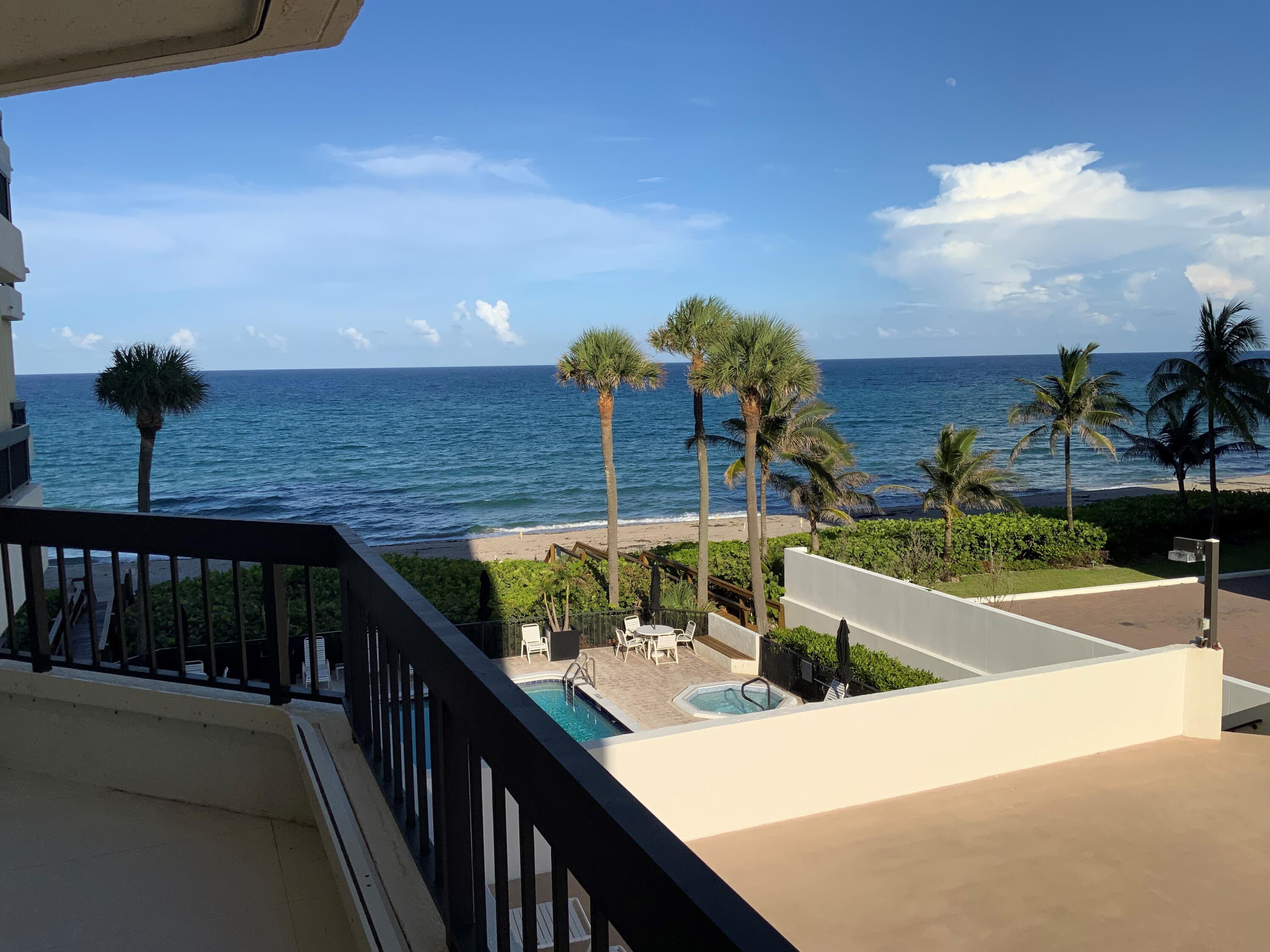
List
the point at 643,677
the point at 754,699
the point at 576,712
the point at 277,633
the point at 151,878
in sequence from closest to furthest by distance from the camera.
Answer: the point at 151,878
the point at 277,633
the point at 576,712
the point at 754,699
the point at 643,677

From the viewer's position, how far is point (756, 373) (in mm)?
16422

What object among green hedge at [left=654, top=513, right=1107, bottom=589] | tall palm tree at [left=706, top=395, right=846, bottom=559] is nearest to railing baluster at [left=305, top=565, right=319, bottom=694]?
green hedge at [left=654, top=513, right=1107, bottom=589]

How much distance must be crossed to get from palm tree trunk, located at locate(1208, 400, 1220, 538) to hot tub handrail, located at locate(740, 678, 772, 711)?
1172 centimetres

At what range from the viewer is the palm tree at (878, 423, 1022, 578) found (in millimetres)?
18453

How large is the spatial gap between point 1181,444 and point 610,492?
15150mm

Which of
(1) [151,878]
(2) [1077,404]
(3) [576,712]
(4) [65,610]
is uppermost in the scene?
(2) [1077,404]

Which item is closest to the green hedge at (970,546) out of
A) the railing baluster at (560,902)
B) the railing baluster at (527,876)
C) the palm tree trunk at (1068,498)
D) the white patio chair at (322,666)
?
the palm tree trunk at (1068,498)

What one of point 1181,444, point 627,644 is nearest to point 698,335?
point 627,644

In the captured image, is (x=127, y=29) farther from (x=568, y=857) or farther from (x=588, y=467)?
(x=588, y=467)

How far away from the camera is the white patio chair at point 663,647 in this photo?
1603 centimetres

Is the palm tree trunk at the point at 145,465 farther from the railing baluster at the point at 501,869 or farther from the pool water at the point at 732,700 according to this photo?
the railing baluster at the point at 501,869

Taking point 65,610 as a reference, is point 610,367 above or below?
above

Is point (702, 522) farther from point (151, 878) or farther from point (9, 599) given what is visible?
point (151, 878)

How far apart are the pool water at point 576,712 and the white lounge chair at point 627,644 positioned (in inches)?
77.0
